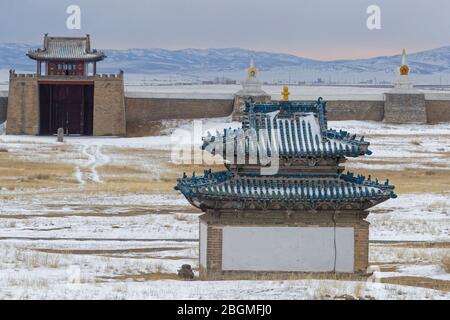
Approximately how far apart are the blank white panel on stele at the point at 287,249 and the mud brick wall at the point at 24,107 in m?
65.5

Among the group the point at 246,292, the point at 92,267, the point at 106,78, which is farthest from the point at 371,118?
the point at 246,292

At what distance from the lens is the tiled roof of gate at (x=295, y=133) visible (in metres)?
26.2

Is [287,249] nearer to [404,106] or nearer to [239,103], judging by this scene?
[239,103]

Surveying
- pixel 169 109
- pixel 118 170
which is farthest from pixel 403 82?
pixel 118 170

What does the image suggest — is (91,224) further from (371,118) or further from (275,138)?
(371,118)

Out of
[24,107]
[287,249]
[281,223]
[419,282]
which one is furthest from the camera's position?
[24,107]

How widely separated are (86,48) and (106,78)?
4174 mm

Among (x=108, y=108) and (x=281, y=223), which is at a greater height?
(x=108, y=108)

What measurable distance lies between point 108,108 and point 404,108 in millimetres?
25679

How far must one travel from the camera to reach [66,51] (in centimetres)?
9281

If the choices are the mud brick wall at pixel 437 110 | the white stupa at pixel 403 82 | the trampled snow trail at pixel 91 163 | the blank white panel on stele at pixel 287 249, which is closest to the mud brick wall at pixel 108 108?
the trampled snow trail at pixel 91 163

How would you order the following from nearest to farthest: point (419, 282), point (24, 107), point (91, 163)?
1. point (419, 282)
2. point (91, 163)
3. point (24, 107)

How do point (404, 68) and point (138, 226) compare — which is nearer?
point (138, 226)

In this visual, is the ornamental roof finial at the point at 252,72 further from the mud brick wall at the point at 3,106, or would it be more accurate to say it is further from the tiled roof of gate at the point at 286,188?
the tiled roof of gate at the point at 286,188
